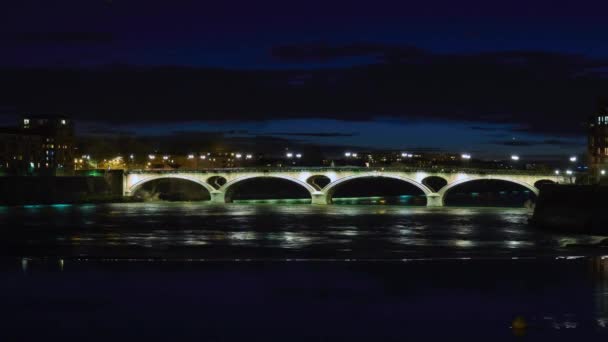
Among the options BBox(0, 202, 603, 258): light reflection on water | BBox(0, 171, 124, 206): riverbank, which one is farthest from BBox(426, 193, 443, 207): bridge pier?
BBox(0, 171, 124, 206): riverbank

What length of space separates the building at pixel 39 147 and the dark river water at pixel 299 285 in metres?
61.6

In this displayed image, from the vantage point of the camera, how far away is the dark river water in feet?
85.5

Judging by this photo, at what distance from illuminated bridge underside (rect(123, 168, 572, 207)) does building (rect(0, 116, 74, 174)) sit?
54.1 ft

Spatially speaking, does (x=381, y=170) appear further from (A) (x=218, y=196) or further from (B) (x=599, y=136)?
(B) (x=599, y=136)

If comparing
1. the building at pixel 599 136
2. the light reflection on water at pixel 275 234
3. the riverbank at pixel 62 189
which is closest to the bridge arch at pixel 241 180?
the riverbank at pixel 62 189

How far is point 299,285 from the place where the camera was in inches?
1323

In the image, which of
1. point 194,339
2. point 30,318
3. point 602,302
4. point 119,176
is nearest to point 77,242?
point 30,318

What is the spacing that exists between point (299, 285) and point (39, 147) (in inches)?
3915

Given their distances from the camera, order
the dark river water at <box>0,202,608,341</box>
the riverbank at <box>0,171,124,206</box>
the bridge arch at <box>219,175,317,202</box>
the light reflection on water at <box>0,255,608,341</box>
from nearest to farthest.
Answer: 1. the dark river water at <box>0,202,608,341</box>
2. the light reflection on water at <box>0,255,608,341</box>
3. the riverbank at <box>0,171,124,206</box>
4. the bridge arch at <box>219,175,317,202</box>

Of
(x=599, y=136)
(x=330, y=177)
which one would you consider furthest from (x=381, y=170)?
(x=599, y=136)

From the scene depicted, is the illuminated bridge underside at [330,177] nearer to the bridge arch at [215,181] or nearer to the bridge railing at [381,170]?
the bridge railing at [381,170]

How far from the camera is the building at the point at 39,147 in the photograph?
117938 mm

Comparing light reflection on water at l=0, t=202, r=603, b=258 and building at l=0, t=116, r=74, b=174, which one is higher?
building at l=0, t=116, r=74, b=174

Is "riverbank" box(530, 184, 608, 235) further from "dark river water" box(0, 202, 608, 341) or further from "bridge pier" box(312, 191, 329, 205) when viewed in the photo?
"bridge pier" box(312, 191, 329, 205)
